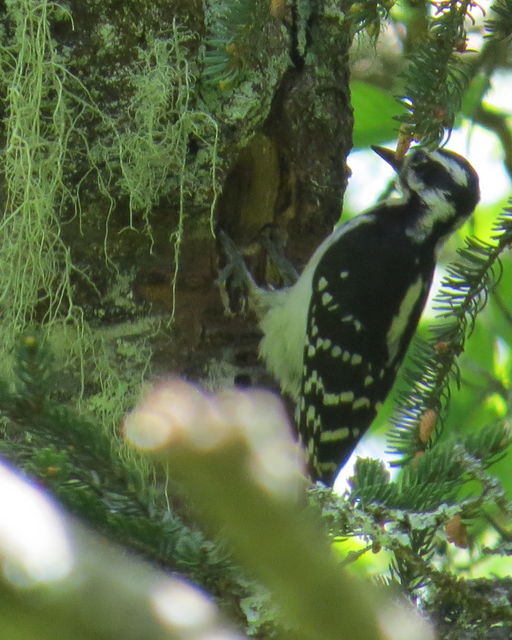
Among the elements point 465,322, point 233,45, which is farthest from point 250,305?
point 233,45

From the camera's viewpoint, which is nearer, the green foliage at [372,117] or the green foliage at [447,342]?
the green foliage at [447,342]

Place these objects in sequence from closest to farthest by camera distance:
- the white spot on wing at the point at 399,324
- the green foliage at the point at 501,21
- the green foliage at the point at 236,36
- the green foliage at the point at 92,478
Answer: the green foliage at the point at 92,478, the green foliage at the point at 236,36, the green foliage at the point at 501,21, the white spot on wing at the point at 399,324

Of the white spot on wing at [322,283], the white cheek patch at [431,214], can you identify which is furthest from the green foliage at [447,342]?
the white cheek patch at [431,214]

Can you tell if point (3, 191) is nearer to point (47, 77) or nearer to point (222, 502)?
point (47, 77)

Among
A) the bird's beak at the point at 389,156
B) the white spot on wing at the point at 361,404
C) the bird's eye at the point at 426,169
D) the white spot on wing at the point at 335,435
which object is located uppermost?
the bird's eye at the point at 426,169

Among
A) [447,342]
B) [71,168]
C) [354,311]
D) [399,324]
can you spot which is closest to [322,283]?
[354,311]

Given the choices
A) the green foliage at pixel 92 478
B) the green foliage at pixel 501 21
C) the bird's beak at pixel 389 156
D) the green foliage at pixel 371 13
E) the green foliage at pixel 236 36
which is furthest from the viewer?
the bird's beak at pixel 389 156

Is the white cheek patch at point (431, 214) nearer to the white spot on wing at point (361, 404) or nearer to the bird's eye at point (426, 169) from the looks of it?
the bird's eye at point (426, 169)

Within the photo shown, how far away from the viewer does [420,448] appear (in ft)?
6.82

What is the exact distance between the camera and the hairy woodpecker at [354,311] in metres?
2.81

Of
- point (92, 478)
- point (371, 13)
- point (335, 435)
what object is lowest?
point (335, 435)

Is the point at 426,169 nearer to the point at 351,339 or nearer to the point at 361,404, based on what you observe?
the point at 351,339

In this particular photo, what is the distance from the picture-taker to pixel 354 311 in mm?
2910

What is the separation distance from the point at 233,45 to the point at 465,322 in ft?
2.75
